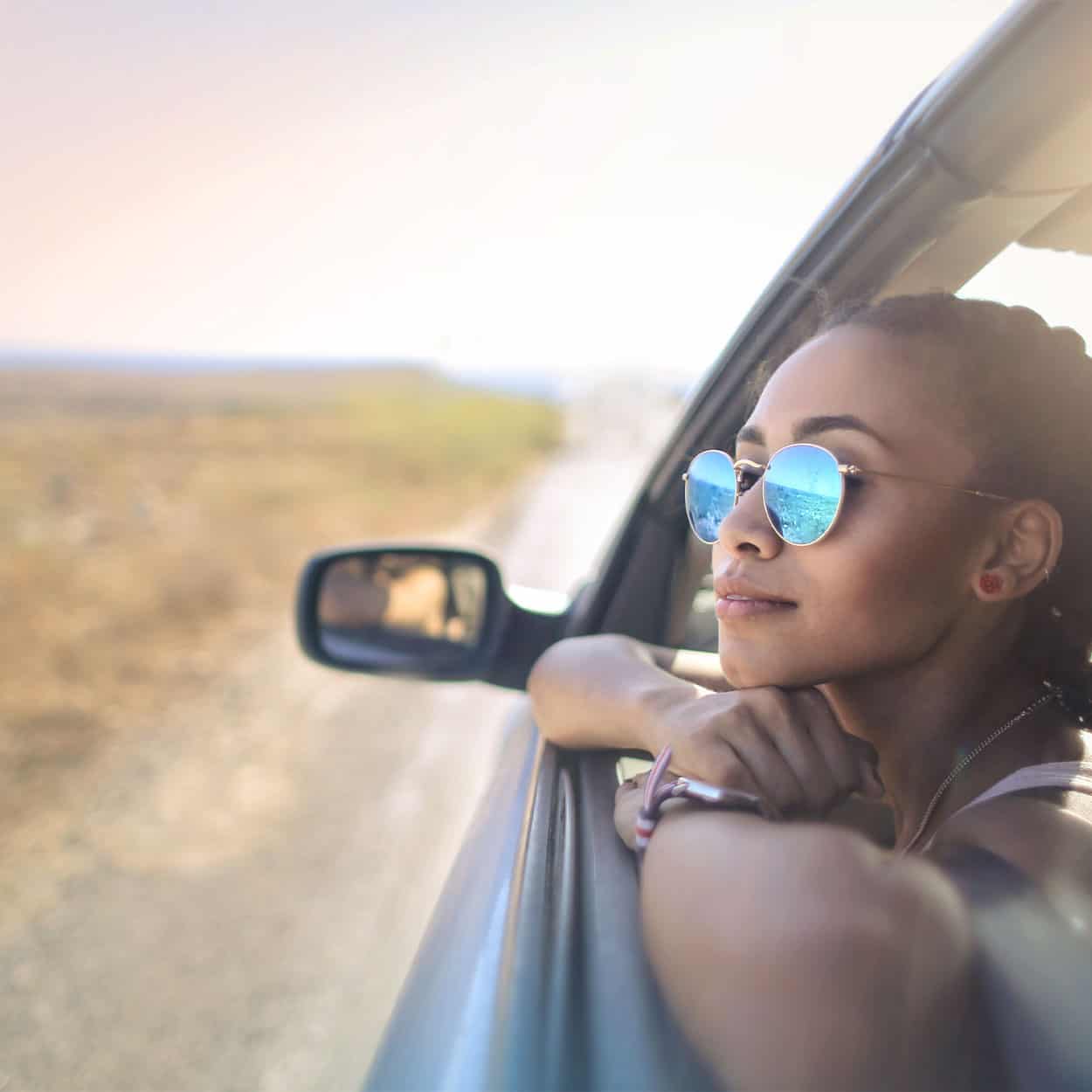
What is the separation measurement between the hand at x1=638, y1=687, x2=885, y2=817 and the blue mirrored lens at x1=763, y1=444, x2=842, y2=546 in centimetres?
20

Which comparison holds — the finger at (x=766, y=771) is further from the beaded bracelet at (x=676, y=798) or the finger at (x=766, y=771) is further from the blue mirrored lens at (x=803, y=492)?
the blue mirrored lens at (x=803, y=492)

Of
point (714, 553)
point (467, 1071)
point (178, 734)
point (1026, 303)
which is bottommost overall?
point (178, 734)

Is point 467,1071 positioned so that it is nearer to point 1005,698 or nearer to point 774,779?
point 774,779

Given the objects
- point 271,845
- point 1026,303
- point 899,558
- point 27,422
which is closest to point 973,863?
point 899,558

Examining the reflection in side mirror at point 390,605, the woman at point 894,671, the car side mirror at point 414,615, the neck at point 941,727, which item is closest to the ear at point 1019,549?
the woman at point 894,671

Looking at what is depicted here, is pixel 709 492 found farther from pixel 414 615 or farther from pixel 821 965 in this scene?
pixel 414 615

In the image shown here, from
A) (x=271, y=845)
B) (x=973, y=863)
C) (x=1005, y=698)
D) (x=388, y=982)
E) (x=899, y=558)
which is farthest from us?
(x=271, y=845)

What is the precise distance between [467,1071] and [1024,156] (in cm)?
137

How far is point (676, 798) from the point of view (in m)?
1.19

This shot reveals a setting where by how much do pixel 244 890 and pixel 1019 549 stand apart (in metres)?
4.29

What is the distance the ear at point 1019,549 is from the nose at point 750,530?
26 centimetres

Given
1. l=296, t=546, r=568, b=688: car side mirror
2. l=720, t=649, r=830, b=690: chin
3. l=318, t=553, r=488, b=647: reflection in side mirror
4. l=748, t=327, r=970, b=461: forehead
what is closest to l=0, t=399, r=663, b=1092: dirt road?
l=296, t=546, r=568, b=688: car side mirror

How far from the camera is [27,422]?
3409cm

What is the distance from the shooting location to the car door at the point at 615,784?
1.11 m
